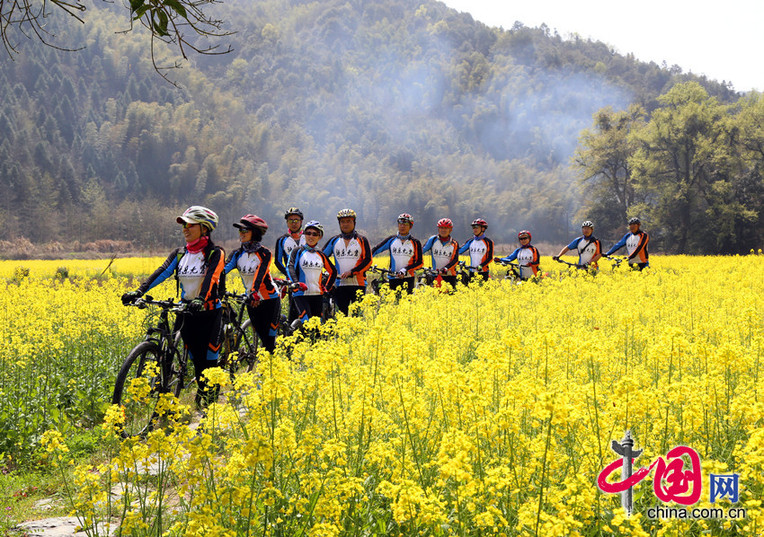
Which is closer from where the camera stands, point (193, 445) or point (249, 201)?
point (193, 445)

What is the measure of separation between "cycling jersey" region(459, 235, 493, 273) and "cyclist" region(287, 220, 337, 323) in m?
5.51

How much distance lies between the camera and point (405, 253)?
421 inches

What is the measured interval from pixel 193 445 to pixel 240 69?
682ft

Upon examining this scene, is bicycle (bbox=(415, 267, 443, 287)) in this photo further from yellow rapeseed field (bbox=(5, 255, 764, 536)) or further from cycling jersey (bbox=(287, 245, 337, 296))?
yellow rapeseed field (bbox=(5, 255, 764, 536))

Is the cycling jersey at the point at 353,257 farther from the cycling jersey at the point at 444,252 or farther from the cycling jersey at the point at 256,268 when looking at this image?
the cycling jersey at the point at 444,252

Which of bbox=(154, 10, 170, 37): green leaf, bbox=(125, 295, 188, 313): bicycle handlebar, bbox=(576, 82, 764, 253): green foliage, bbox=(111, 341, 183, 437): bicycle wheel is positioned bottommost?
bbox=(111, 341, 183, 437): bicycle wheel

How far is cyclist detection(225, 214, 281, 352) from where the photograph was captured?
23.6 ft

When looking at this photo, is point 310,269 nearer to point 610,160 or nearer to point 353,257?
point 353,257

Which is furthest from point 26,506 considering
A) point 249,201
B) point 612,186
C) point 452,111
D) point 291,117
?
point 452,111

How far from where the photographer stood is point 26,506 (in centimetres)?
451

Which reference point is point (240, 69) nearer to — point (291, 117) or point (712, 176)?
point (291, 117)

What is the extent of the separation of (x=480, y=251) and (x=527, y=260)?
84.2 inches

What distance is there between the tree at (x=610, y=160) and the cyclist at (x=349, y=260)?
153 feet

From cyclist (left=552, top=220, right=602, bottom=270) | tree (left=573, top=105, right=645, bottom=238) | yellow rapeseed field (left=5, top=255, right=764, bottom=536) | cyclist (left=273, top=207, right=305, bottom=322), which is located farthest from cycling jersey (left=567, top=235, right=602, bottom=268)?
tree (left=573, top=105, right=645, bottom=238)
